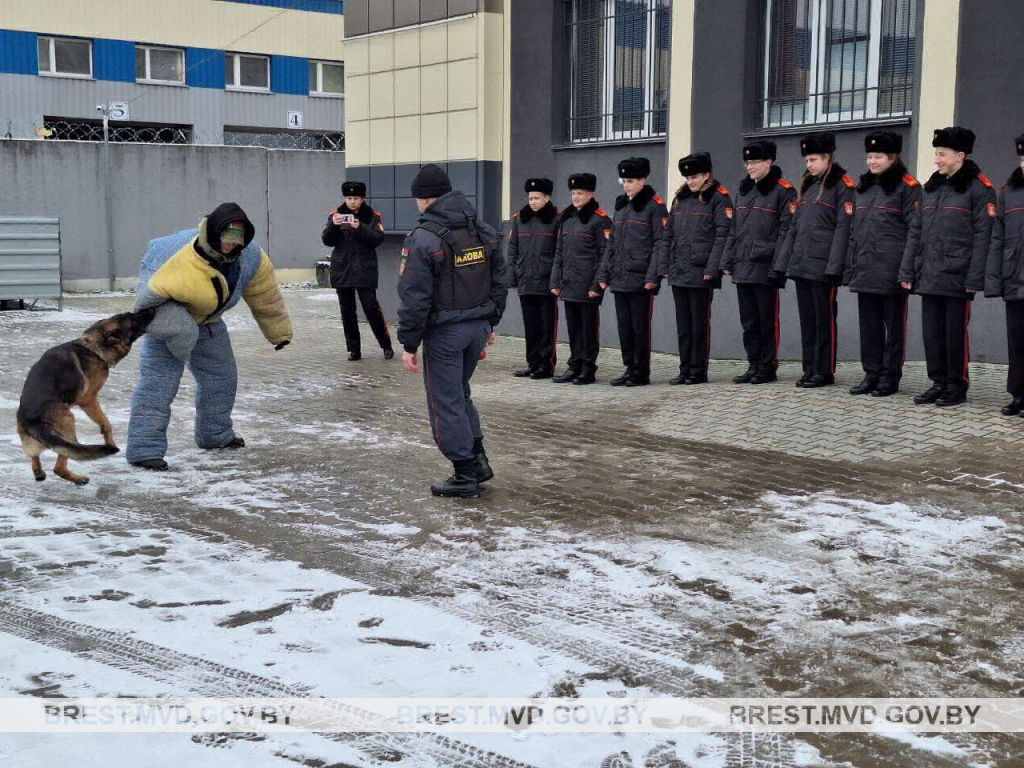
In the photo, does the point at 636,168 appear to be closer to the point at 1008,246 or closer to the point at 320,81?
the point at 1008,246

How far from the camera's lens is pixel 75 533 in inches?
231

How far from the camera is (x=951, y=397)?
886 cm

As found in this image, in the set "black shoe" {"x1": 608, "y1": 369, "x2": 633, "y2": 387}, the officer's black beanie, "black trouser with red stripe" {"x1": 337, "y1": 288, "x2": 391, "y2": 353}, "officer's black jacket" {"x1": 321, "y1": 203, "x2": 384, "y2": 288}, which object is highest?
the officer's black beanie

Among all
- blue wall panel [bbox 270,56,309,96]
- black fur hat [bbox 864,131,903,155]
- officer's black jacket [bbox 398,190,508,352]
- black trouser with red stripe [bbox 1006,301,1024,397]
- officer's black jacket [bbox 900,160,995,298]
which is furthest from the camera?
blue wall panel [bbox 270,56,309,96]

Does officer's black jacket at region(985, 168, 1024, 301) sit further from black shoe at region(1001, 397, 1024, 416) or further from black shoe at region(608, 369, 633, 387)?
black shoe at region(608, 369, 633, 387)

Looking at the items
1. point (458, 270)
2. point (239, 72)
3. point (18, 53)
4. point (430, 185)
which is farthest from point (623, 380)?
point (239, 72)

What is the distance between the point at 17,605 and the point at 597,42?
35.2 feet

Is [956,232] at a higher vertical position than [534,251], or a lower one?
higher

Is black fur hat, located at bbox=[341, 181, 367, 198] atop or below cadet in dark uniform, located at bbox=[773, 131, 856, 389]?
atop

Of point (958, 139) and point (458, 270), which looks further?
point (958, 139)

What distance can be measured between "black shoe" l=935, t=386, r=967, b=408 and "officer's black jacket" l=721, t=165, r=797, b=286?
5.92ft

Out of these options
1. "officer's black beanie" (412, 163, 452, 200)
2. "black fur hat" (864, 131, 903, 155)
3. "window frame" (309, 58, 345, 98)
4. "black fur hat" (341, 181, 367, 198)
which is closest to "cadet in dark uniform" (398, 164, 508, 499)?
"officer's black beanie" (412, 163, 452, 200)

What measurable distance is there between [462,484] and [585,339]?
14.8ft

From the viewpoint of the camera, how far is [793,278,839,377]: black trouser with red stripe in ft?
32.0
